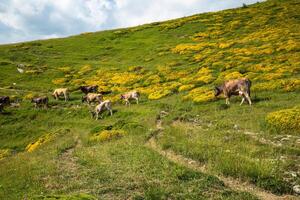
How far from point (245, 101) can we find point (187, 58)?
35.2 m

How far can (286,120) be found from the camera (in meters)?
20.8

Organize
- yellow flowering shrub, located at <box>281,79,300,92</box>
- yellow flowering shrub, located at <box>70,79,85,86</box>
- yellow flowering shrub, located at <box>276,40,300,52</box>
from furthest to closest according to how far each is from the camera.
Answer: yellow flowering shrub, located at <box>70,79,85,86</box>, yellow flowering shrub, located at <box>276,40,300,52</box>, yellow flowering shrub, located at <box>281,79,300,92</box>

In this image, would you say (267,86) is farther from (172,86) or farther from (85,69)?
(85,69)

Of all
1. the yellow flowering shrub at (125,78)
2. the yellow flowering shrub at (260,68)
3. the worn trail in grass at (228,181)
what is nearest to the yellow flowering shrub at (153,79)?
the yellow flowering shrub at (125,78)

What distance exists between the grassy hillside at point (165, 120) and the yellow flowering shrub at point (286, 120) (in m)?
0.07

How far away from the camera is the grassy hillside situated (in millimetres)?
14320

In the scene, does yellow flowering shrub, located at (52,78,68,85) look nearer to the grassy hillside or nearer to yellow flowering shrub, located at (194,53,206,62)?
the grassy hillside

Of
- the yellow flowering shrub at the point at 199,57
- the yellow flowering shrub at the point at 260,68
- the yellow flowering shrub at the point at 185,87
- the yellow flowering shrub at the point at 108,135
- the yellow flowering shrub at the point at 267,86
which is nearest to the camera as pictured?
the yellow flowering shrub at the point at 108,135

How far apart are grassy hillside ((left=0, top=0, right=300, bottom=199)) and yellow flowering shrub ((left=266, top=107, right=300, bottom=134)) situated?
71 mm

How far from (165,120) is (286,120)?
11.8m

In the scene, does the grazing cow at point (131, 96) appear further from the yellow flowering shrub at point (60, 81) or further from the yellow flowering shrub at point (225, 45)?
the yellow flowering shrub at point (225, 45)

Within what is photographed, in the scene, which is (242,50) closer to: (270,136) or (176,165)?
(270,136)

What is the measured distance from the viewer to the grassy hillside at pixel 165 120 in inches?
564

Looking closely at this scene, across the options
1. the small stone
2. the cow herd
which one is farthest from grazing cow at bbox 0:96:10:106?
the small stone
